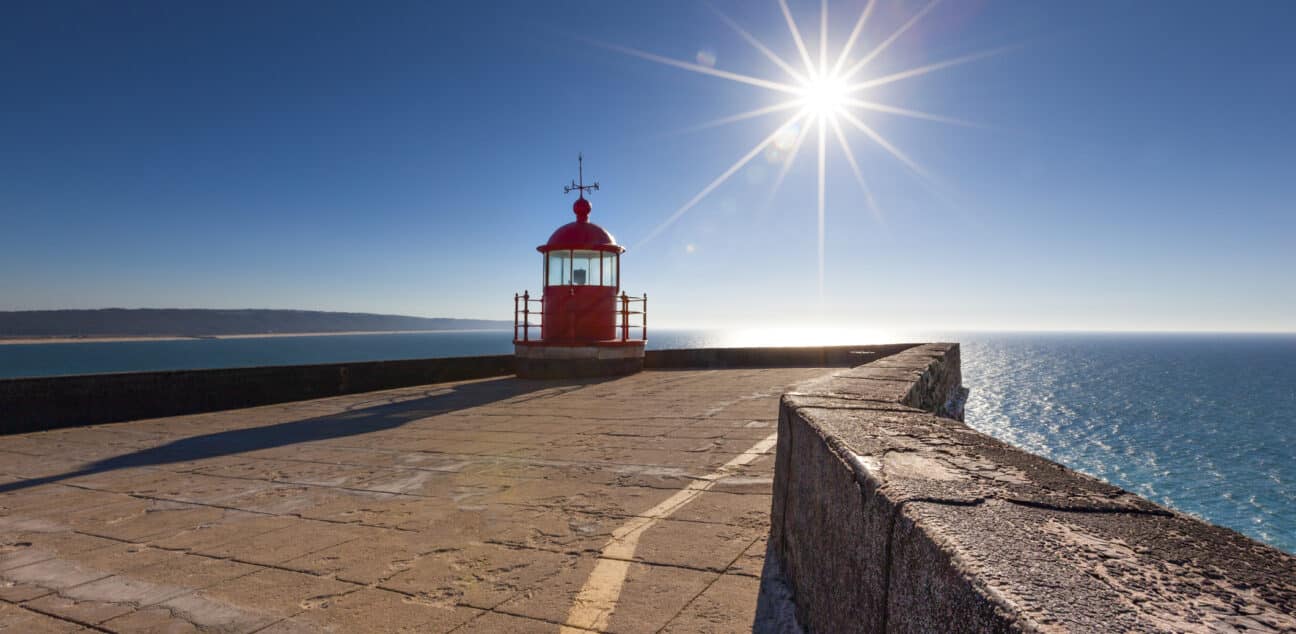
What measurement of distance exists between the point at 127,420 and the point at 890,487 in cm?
943

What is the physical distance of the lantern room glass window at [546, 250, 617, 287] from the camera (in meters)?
12.9

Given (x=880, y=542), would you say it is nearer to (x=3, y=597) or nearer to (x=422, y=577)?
(x=422, y=577)

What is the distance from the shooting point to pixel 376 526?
3.43m

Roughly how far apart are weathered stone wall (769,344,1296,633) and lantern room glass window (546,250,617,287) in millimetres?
10933

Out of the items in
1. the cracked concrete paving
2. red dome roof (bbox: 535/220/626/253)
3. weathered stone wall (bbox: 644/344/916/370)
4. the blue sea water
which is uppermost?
red dome roof (bbox: 535/220/626/253)

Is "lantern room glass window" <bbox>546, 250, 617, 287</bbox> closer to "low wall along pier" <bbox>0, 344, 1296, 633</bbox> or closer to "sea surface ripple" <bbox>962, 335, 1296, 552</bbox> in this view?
"low wall along pier" <bbox>0, 344, 1296, 633</bbox>

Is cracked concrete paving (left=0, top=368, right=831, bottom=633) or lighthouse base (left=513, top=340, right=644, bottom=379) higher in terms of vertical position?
lighthouse base (left=513, top=340, right=644, bottom=379)

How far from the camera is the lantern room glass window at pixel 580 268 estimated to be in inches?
506

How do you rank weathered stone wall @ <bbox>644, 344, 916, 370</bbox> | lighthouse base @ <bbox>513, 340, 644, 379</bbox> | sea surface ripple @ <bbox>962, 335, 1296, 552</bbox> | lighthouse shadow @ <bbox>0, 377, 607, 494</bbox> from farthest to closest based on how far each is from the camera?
sea surface ripple @ <bbox>962, 335, 1296, 552</bbox>, weathered stone wall @ <bbox>644, 344, 916, 370</bbox>, lighthouse base @ <bbox>513, 340, 644, 379</bbox>, lighthouse shadow @ <bbox>0, 377, 607, 494</bbox>

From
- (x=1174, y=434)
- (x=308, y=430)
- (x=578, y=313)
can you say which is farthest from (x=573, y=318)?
(x=1174, y=434)

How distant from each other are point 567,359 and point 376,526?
895 centimetres

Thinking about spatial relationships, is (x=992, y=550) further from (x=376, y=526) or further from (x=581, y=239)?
(x=581, y=239)

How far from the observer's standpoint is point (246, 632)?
2.30 meters

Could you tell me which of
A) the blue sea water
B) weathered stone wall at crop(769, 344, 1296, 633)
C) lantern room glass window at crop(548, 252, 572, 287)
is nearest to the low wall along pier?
weathered stone wall at crop(769, 344, 1296, 633)
